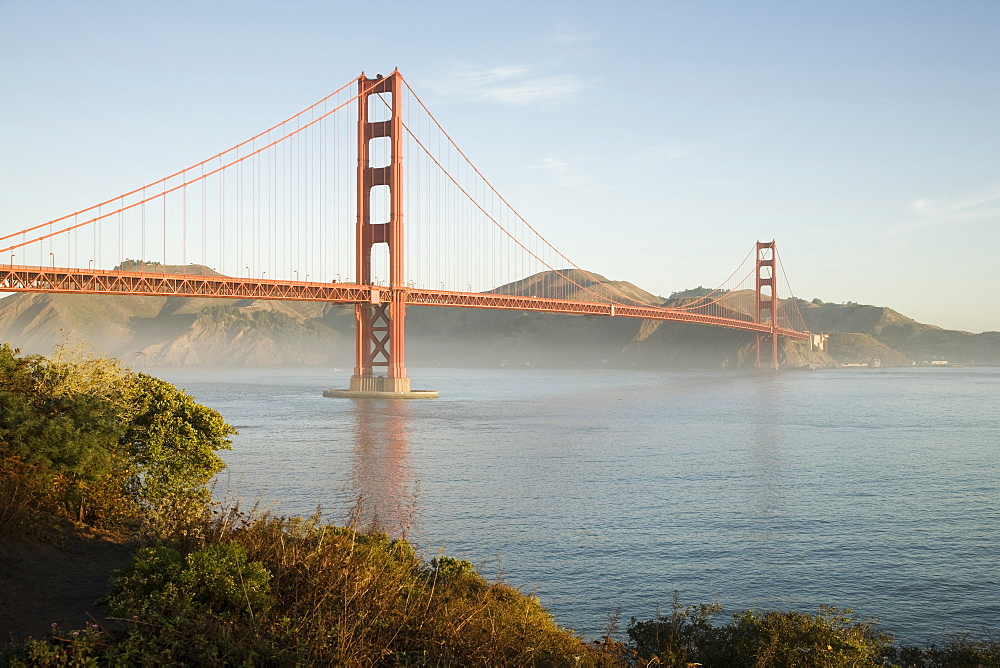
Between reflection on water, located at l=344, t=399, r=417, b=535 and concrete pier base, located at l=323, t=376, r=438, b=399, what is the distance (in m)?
13.8

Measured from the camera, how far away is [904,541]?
71.4ft

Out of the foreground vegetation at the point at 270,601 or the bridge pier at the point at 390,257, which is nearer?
the foreground vegetation at the point at 270,601

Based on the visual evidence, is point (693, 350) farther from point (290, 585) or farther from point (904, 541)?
point (290, 585)

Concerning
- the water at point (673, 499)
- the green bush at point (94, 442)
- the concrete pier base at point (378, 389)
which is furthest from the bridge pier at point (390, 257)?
the green bush at point (94, 442)

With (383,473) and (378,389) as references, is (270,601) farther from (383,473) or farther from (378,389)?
(378,389)

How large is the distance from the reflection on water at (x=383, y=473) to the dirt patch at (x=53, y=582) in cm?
324

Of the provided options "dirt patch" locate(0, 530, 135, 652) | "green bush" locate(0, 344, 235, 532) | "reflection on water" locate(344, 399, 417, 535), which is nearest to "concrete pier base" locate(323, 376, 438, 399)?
"reflection on water" locate(344, 399, 417, 535)

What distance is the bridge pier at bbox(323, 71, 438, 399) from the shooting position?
234ft

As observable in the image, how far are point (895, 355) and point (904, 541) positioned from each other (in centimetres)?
19449

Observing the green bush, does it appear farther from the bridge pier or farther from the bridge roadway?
the bridge pier

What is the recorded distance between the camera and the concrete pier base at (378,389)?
7219 cm

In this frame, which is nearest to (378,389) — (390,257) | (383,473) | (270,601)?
(390,257)

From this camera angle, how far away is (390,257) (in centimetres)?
7162

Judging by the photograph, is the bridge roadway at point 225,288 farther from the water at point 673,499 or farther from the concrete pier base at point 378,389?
the water at point 673,499
